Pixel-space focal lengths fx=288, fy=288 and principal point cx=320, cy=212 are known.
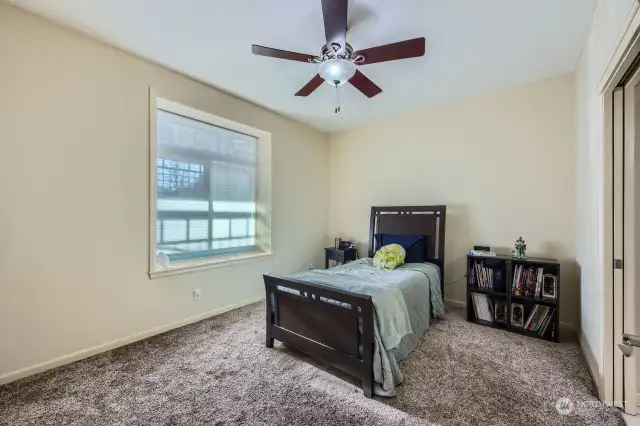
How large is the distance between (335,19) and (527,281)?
2.95 meters

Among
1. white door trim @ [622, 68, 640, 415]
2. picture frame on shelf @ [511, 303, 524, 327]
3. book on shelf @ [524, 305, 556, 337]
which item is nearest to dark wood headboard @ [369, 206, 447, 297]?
picture frame on shelf @ [511, 303, 524, 327]

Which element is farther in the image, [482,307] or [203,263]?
[203,263]

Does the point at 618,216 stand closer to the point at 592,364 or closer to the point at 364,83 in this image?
the point at 592,364

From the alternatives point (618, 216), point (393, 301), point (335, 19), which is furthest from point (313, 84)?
point (618, 216)

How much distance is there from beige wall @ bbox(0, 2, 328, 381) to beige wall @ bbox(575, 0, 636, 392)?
345cm

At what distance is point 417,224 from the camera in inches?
151

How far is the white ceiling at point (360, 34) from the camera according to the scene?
80.5 inches

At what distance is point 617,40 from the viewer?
5.00 ft

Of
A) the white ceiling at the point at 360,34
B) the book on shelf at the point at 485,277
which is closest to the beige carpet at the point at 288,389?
the book on shelf at the point at 485,277

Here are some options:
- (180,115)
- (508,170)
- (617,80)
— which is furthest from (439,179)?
(180,115)

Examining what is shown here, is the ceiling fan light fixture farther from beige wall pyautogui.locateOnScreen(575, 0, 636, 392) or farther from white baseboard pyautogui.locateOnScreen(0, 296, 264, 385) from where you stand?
white baseboard pyautogui.locateOnScreen(0, 296, 264, 385)

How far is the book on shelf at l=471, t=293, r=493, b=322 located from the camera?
309 centimetres

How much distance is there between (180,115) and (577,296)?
4639mm

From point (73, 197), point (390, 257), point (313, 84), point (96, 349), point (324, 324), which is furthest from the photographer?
point (390, 257)
